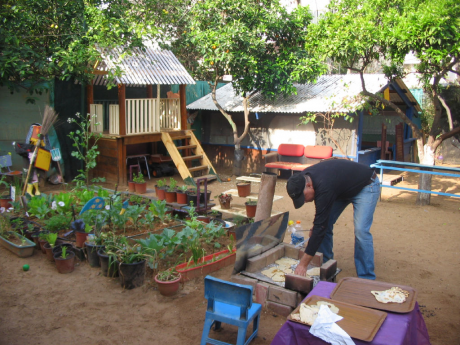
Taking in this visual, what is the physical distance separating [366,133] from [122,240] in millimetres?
13485

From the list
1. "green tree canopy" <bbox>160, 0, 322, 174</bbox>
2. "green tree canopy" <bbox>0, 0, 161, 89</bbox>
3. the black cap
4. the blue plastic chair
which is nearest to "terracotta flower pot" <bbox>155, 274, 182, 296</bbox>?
the blue plastic chair

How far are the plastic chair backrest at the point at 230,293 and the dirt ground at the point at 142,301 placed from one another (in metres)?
0.63

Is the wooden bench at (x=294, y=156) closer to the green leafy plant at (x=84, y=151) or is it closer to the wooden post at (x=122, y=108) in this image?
the wooden post at (x=122, y=108)

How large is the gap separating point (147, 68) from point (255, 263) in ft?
26.0

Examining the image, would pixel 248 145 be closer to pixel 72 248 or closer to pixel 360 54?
pixel 360 54

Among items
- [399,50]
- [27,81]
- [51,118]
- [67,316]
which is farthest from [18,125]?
[399,50]

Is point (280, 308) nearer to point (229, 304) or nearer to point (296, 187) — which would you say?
point (229, 304)

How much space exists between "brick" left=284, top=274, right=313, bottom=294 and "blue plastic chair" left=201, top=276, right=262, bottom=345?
0.53 m

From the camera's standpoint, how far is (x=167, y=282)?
174 inches

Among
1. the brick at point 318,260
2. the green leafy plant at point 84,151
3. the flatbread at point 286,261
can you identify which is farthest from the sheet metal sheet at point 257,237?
the green leafy plant at point 84,151

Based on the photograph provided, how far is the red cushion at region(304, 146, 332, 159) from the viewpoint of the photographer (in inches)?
455

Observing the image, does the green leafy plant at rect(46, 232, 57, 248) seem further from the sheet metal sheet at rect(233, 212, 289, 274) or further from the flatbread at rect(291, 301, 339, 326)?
the flatbread at rect(291, 301, 339, 326)

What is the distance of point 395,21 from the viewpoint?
7.88m

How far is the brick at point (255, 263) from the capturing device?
4.39 metres
